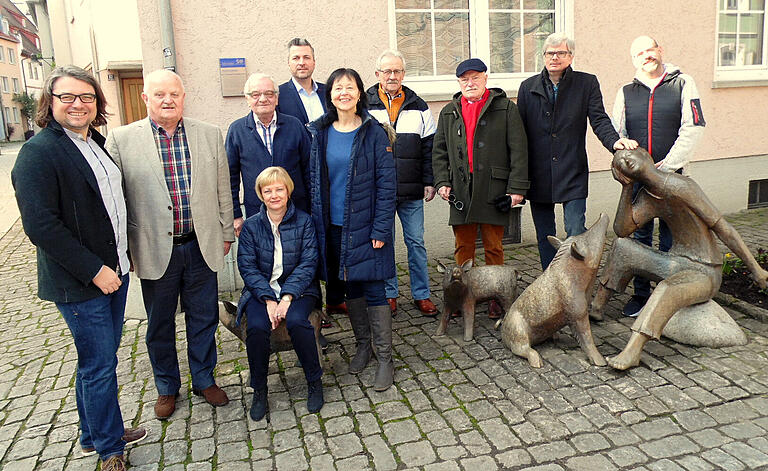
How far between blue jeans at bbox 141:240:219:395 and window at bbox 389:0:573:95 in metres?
4.04

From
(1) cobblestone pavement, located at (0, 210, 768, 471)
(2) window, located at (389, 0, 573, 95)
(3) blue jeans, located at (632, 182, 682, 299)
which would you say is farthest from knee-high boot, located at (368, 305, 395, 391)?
(2) window, located at (389, 0, 573, 95)

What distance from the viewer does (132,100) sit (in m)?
9.24

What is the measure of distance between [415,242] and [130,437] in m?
2.74

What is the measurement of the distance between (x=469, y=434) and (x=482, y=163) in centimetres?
223

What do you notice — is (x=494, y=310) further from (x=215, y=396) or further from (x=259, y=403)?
(x=215, y=396)

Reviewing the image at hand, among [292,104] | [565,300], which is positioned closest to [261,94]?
[292,104]

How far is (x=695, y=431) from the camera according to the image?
3.28m

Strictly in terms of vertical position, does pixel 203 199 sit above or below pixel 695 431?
above

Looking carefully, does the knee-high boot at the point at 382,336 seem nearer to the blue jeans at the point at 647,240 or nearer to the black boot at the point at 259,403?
the black boot at the point at 259,403

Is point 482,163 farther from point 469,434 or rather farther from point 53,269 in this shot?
point 53,269

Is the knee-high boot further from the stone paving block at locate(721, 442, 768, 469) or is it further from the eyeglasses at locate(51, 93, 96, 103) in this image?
the eyeglasses at locate(51, 93, 96, 103)

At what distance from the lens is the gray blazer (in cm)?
347

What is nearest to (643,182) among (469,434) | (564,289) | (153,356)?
(564,289)

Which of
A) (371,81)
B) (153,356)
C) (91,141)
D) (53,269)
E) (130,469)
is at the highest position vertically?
(371,81)
